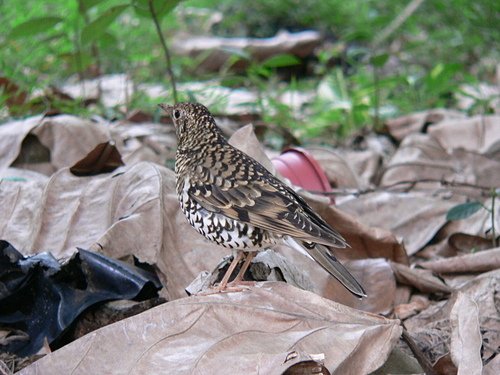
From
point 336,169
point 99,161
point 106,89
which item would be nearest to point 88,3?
point 99,161

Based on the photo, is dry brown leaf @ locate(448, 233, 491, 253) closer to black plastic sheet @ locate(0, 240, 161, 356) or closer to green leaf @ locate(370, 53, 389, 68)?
black plastic sheet @ locate(0, 240, 161, 356)

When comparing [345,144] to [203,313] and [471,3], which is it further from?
[203,313]

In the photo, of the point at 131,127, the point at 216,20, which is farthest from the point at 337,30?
the point at 131,127

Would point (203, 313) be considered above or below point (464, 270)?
above

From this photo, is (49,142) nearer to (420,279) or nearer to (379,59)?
(420,279)

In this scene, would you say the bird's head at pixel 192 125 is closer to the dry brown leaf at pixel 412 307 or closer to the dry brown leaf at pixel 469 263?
the dry brown leaf at pixel 412 307
